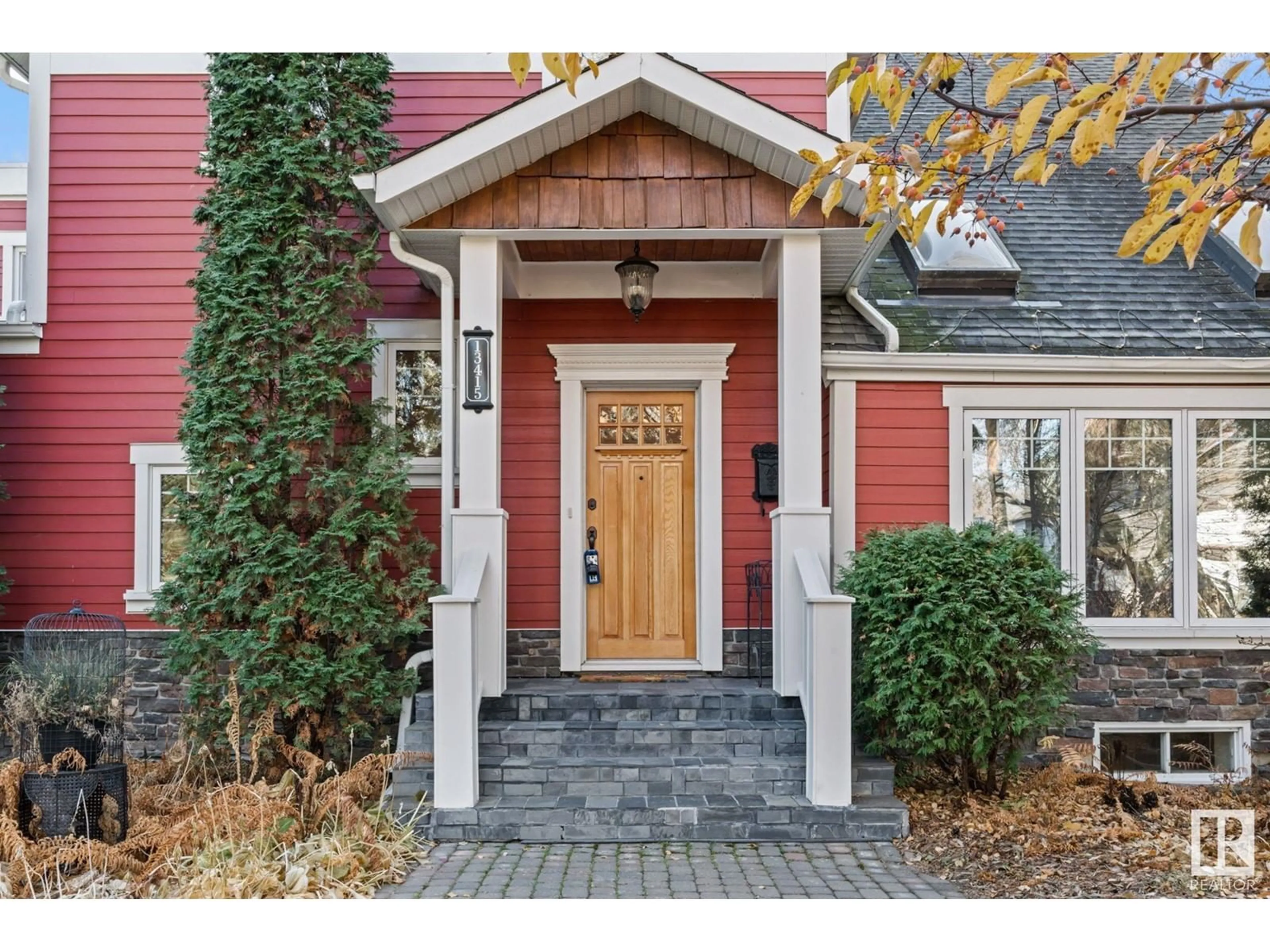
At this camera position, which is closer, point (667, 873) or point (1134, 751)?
point (667, 873)

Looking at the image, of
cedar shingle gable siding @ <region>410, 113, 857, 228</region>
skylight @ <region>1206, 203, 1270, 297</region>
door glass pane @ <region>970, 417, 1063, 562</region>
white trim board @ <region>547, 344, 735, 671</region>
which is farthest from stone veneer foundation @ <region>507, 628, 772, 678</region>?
skylight @ <region>1206, 203, 1270, 297</region>

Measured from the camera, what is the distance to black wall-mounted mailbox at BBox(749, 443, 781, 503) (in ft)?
22.1

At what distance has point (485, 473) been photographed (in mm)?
5594

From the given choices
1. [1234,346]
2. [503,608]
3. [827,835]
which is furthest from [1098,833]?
[1234,346]

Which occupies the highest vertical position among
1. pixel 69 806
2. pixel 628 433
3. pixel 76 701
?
pixel 628 433

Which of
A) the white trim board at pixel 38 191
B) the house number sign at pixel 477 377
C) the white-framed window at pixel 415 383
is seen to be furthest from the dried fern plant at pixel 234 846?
the white trim board at pixel 38 191

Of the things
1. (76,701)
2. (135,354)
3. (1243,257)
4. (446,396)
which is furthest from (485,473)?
(1243,257)

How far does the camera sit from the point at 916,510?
679 cm

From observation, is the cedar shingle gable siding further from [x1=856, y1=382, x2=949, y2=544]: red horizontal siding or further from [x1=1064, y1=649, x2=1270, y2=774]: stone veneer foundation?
[x1=1064, y1=649, x2=1270, y2=774]: stone veneer foundation

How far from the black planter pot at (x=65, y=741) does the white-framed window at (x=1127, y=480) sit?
17.3 ft

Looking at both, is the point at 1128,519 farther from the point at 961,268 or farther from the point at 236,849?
the point at 236,849

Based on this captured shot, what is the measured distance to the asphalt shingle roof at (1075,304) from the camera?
688 centimetres

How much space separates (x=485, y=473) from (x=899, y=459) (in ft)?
9.43

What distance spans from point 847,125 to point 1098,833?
463cm
